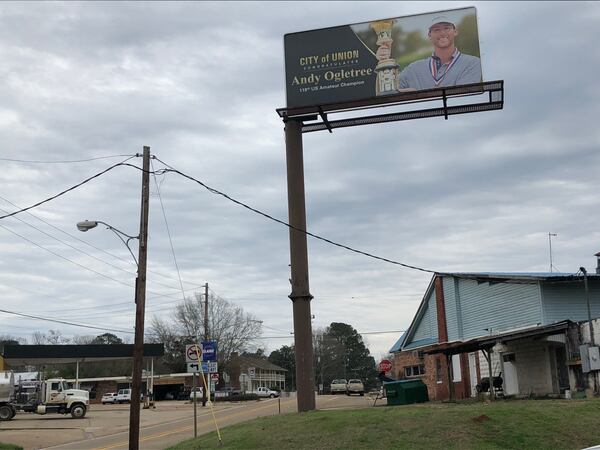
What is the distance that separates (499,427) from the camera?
50.5 ft

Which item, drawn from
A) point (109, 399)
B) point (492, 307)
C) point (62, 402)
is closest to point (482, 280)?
point (492, 307)

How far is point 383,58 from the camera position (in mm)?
26391

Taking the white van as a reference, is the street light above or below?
above

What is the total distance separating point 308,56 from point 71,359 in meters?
41.1

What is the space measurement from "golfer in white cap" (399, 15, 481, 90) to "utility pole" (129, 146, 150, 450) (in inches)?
428

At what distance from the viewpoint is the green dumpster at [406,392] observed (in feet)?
90.8

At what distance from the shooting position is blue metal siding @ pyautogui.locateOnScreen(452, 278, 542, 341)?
28938 mm

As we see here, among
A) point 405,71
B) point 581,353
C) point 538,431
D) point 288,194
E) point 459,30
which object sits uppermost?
point 459,30

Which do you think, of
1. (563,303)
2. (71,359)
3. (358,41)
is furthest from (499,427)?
(71,359)

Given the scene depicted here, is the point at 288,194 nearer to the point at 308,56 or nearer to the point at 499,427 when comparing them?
the point at 308,56

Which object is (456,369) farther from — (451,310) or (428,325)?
(428,325)

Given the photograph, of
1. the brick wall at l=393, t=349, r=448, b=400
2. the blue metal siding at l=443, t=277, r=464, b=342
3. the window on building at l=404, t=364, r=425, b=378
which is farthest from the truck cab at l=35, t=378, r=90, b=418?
the blue metal siding at l=443, t=277, r=464, b=342

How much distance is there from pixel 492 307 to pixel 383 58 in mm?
13657

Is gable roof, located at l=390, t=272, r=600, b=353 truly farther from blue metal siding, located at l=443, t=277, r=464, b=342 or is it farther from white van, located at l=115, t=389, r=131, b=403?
white van, located at l=115, t=389, r=131, b=403
